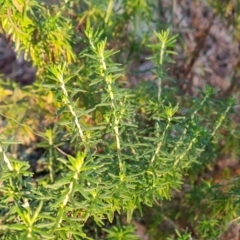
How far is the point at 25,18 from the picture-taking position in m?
1.21

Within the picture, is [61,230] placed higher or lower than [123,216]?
higher

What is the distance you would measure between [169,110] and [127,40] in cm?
75

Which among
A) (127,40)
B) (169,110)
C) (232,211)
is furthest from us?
(127,40)

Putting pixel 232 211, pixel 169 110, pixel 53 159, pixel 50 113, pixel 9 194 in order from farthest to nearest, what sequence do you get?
1. pixel 50 113
2. pixel 53 159
3. pixel 232 211
4. pixel 169 110
5. pixel 9 194

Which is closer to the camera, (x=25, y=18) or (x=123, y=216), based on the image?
(x=25, y=18)

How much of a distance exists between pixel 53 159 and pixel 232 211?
493mm

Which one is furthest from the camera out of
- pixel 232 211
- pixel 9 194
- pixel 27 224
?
pixel 232 211

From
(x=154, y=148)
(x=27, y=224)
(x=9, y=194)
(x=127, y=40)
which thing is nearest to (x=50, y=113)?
(x=127, y=40)

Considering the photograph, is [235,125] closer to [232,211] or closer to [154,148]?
[232,211]

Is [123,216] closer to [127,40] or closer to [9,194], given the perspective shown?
[127,40]

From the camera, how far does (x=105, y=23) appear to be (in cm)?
158

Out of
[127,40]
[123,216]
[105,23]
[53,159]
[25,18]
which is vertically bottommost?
[123,216]

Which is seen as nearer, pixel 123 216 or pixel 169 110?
pixel 169 110

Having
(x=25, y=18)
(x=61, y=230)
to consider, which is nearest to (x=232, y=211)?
(x=61, y=230)
